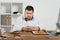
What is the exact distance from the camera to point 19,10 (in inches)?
166

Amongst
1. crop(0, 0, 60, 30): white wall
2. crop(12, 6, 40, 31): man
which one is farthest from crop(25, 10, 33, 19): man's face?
crop(0, 0, 60, 30): white wall

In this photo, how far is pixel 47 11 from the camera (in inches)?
169

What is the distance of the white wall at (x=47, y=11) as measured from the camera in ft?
13.8

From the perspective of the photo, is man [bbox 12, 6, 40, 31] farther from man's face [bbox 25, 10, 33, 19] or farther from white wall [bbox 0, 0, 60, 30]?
white wall [bbox 0, 0, 60, 30]

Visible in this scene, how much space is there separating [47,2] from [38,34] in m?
2.12

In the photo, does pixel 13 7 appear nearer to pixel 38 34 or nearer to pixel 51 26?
pixel 51 26

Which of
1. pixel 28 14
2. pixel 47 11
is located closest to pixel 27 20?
pixel 28 14

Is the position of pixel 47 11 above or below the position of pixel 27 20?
above

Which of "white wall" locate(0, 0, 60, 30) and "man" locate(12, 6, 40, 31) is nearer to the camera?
"man" locate(12, 6, 40, 31)

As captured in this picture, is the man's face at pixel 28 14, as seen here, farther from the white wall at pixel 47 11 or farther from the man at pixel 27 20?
the white wall at pixel 47 11

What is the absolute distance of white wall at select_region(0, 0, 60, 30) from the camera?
4203mm

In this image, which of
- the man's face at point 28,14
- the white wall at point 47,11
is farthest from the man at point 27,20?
the white wall at point 47,11

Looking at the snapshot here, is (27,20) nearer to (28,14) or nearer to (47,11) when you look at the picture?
(28,14)

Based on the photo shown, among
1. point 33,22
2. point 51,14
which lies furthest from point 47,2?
point 33,22
